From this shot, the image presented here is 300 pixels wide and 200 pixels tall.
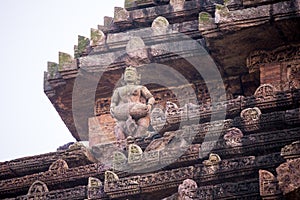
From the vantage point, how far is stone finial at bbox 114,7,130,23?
23250 millimetres

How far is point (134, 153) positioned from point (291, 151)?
105 inches

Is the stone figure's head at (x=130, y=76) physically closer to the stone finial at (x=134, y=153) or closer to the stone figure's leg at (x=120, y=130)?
the stone figure's leg at (x=120, y=130)

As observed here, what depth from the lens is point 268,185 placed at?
16734mm

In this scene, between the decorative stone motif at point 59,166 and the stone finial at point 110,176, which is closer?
the stone finial at point 110,176

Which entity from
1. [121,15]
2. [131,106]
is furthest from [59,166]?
[121,15]

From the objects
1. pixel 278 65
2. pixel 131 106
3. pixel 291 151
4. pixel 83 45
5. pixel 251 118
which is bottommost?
pixel 291 151

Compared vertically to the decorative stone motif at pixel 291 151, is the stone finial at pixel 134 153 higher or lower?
higher

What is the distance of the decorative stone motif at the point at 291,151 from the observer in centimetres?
1708

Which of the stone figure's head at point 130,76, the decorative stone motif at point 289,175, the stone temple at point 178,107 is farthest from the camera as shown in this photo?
the stone figure's head at point 130,76

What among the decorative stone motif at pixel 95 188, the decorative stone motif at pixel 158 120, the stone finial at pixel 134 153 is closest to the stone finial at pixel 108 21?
the decorative stone motif at pixel 158 120

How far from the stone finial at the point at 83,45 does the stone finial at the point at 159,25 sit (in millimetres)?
1090

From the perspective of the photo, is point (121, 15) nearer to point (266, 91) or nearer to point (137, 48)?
point (137, 48)

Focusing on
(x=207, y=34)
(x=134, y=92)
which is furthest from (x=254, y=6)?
(x=134, y=92)

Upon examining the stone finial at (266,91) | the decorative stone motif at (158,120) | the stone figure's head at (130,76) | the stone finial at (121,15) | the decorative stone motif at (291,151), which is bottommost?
the decorative stone motif at (291,151)
